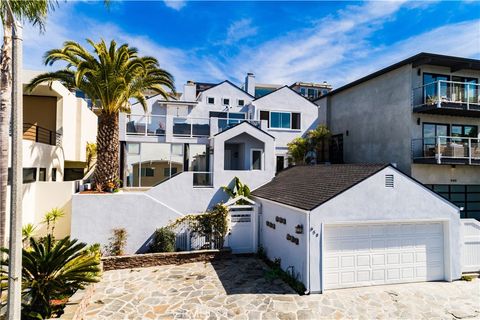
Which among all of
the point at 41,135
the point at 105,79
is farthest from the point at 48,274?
the point at 41,135

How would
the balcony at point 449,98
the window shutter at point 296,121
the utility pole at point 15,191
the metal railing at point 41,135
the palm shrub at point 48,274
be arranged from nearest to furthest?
the utility pole at point 15,191 → the palm shrub at point 48,274 → the balcony at point 449,98 → the metal railing at point 41,135 → the window shutter at point 296,121

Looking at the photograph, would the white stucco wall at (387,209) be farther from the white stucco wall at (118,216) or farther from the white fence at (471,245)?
the white stucco wall at (118,216)

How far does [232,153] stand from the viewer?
20.3m

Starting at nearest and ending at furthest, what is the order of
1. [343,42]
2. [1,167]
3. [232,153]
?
1. [1,167]
2. [343,42]
3. [232,153]

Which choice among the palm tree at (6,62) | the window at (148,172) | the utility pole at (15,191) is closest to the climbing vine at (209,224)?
the window at (148,172)

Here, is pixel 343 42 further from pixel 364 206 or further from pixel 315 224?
pixel 315 224

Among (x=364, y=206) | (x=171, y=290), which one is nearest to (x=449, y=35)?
(x=364, y=206)

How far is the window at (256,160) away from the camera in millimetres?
18828

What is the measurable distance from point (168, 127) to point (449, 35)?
17.6 metres

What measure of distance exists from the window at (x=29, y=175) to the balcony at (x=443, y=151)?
21.7 meters

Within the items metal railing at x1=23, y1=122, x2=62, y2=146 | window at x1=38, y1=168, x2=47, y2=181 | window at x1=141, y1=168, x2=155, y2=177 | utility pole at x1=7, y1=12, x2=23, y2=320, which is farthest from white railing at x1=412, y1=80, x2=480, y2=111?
metal railing at x1=23, y1=122, x2=62, y2=146

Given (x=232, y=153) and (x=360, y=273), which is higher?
(x=232, y=153)

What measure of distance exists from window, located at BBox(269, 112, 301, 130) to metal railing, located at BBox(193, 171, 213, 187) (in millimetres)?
9035

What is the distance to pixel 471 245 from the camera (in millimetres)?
12227
